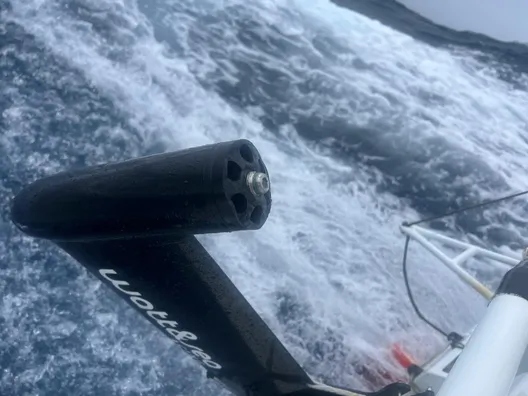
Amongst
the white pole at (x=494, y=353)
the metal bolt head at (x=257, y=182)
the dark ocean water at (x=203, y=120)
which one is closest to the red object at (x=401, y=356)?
the dark ocean water at (x=203, y=120)

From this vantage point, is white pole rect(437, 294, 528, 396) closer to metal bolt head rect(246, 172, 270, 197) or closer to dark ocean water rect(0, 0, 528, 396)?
metal bolt head rect(246, 172, 270, 197)

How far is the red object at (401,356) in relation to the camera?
342cm

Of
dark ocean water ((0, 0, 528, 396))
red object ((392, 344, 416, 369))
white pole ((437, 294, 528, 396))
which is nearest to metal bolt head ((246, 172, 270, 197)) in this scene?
white pole ((437, 294, 528, 396))

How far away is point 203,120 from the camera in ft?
14.1

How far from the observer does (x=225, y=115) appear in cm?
447

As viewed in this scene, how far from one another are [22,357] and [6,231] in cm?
70

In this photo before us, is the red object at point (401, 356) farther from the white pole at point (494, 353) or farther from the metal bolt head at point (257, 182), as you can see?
the metal bolt head at point (257, 182)

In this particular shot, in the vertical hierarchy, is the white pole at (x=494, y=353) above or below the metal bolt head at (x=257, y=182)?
below

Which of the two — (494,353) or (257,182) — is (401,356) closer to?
(494,353)

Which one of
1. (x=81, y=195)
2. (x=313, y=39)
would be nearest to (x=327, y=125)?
(x=313, y=39)

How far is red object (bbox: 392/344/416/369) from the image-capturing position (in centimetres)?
342

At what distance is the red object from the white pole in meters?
1.62

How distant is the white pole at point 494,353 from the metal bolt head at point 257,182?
746mm

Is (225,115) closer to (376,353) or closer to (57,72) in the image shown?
(57,72)
